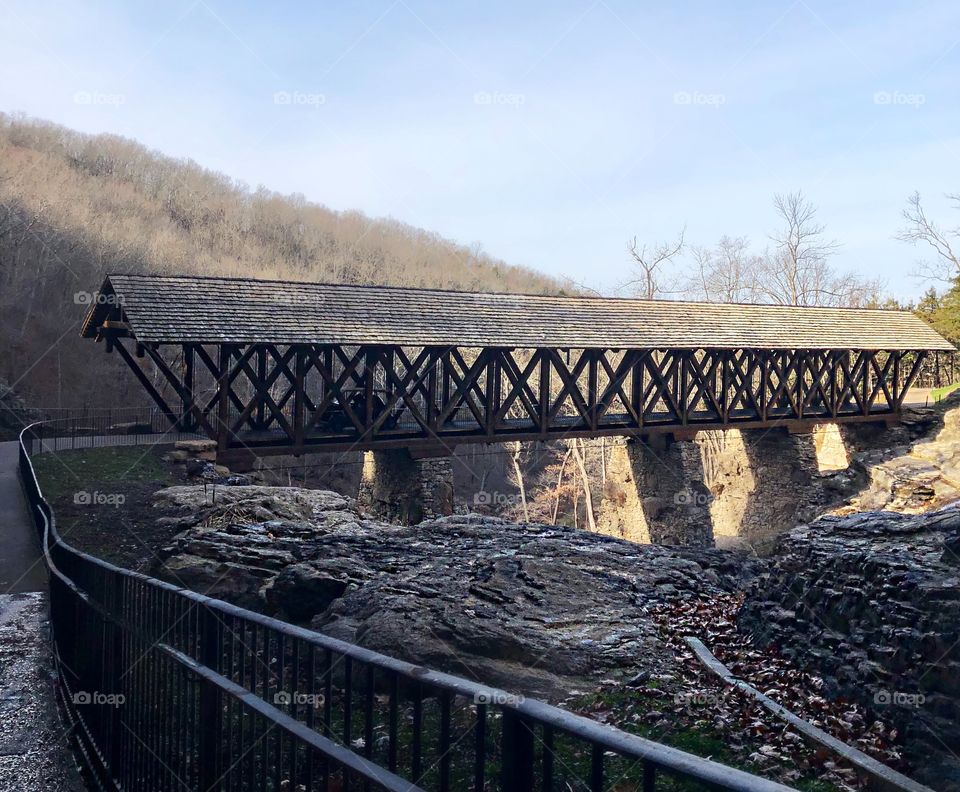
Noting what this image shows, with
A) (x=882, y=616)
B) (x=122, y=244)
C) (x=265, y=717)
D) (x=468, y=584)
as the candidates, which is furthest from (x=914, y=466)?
(x=122, y=244)

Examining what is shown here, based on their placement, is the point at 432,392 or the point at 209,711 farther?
the point at 432,392

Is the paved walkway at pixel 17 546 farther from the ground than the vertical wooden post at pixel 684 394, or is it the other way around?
the vertical wooden post at pixel 684 394

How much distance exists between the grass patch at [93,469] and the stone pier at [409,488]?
471 centimetres

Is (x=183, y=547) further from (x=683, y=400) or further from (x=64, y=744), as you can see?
(x=683, y=400)

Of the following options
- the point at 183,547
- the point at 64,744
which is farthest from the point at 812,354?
the point at 64,744
